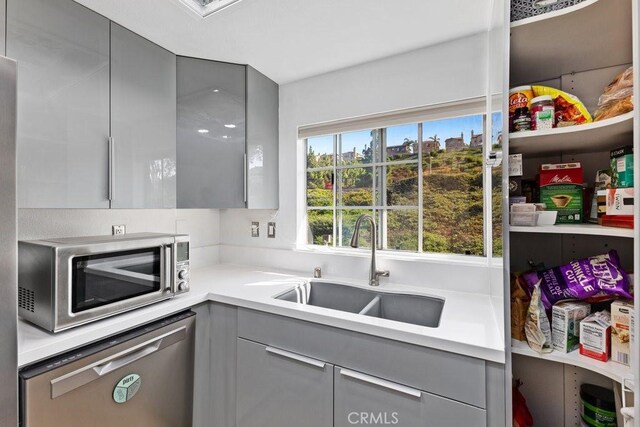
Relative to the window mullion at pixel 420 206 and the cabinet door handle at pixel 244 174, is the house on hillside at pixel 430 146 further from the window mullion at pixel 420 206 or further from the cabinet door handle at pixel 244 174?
the cabinet door handle at pixel 244 174

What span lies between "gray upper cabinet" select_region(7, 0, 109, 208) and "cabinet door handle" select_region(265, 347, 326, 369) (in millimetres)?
1015

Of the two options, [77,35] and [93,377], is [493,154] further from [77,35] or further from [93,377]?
[77,35]

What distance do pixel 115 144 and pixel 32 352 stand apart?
88 centimetres

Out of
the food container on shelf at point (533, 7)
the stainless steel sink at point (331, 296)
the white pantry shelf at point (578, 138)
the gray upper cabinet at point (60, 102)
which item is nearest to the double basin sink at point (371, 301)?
the stainless steel sink at point (331, 296)

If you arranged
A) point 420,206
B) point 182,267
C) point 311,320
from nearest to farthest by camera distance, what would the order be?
point 311,320
point 182,267
point 420,206

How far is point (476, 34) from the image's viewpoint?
1470 mm

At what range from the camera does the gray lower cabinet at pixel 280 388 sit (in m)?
1.19

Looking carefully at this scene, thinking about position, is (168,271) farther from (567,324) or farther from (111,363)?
(567,324)

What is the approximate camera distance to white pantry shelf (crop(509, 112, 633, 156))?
2.53 ft

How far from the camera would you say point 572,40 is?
3.00 ft

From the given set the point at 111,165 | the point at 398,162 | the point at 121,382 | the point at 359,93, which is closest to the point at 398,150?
the point at 398,162

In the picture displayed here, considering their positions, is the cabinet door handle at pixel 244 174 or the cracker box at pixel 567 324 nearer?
the cracker box at pixel 567 324

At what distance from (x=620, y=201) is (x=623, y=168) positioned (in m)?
0.09

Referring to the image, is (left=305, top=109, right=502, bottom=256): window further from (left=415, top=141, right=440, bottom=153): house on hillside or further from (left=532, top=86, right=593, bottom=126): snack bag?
(left=532, top=86, right=593, bottom=126): snack bag
